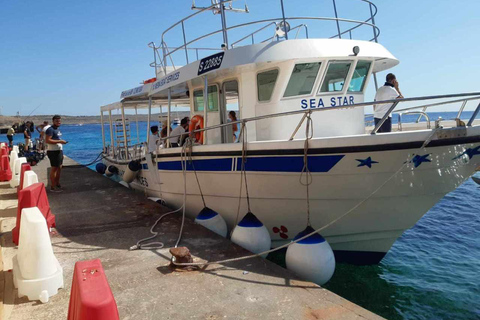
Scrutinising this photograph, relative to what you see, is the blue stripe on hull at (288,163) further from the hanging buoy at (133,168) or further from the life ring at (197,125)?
the hanging buoy at (133,168)

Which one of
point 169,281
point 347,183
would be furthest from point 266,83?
point 169,281

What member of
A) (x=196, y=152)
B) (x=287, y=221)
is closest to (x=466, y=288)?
(x=287, y=221)

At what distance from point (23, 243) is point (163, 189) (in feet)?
14.2

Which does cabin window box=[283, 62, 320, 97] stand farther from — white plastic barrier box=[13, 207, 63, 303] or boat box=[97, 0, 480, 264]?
white plastic barrier box=[13, 207, 63, 303]

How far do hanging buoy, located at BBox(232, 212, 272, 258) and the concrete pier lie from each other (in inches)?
→ 6.3

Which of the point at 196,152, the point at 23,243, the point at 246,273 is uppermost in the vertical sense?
the point at 196,152

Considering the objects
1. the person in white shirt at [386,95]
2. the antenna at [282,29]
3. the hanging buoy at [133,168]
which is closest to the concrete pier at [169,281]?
the hanging buoy at [133,168]

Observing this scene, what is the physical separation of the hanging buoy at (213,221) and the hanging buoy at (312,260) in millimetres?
1651

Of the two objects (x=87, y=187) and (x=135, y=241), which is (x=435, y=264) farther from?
(x=87, y=187)

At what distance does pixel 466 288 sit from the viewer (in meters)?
5.51

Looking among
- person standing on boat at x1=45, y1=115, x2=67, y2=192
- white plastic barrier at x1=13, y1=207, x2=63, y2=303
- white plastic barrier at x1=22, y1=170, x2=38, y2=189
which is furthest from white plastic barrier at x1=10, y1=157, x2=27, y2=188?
white plastic barrier at x1=13, y1=207, x2=63, y2=303

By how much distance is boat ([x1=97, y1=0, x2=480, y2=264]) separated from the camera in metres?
4.49

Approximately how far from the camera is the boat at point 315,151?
14.7 ft

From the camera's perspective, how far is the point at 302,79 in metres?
5.64
